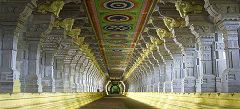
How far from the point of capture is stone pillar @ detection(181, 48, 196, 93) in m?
23.2

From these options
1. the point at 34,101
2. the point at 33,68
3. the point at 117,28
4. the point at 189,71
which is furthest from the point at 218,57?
the point at 34,101

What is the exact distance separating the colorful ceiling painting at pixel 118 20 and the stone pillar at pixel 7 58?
581 cm

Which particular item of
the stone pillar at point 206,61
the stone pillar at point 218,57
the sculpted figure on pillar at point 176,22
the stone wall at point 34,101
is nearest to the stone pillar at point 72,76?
the sculpted figure on pillar at point 176,22

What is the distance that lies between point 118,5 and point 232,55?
844 cm

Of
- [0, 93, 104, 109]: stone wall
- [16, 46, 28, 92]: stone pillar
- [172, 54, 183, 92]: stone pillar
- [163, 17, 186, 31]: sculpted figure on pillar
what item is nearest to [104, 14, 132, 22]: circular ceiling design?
[163, 17, 186, 31]: sculpted figure on pillar

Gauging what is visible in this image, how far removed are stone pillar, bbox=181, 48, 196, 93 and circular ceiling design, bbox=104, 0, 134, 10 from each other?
15.0 feet

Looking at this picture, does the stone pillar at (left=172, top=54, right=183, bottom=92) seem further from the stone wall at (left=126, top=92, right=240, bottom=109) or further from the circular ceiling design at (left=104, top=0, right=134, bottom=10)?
the circular ceiling design at (left=104, top=0, right=134, bottom=10)

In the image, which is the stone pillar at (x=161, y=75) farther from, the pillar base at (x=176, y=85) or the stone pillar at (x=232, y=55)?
the stone pillar at (x=232, y=55)

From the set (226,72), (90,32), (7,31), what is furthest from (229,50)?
(90,32)

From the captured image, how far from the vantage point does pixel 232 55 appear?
14.8 meters

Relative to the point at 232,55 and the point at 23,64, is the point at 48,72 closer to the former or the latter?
the point at 23,64

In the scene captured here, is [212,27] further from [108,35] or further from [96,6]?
[108,35]

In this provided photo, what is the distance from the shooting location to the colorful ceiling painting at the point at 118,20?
21.0 meters

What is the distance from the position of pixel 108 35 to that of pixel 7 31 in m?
16.4
